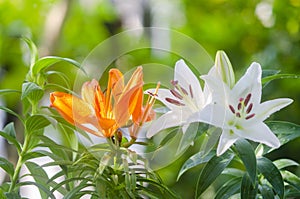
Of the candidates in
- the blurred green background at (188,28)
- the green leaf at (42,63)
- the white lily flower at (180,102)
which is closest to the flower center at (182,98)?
the white lily flower at (180,102)

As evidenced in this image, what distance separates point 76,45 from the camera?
206 cm

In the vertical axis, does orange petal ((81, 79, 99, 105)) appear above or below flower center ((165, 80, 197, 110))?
above

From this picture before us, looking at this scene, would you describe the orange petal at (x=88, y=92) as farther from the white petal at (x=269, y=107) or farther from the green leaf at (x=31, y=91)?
the white petal at (x=269, y=107)

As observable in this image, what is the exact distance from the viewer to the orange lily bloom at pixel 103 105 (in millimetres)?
535

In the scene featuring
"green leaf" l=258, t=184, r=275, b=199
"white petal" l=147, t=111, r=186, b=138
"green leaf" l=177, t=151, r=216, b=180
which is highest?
"white petal" l=147, t=111, r=186, b=138

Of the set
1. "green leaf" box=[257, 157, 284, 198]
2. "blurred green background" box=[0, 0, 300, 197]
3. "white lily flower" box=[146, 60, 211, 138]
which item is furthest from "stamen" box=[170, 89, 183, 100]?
"blurred green background" box=[0, 0, 300, 197]

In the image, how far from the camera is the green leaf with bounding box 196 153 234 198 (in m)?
0.54

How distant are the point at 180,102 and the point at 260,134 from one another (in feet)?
0.29

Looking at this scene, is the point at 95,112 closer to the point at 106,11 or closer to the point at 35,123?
the point at 35,123

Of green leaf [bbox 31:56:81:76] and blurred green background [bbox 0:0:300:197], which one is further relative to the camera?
blurred green background [bbox 0:0:300:197]

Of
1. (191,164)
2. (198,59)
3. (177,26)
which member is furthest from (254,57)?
(191,164)

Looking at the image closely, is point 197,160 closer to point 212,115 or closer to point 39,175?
point 212,115

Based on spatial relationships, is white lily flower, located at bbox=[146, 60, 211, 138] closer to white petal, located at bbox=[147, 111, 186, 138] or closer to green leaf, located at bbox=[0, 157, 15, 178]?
white petal, located at bbox=[147, 111, 186, 138]

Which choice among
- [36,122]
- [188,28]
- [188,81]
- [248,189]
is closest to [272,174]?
[248,189]
